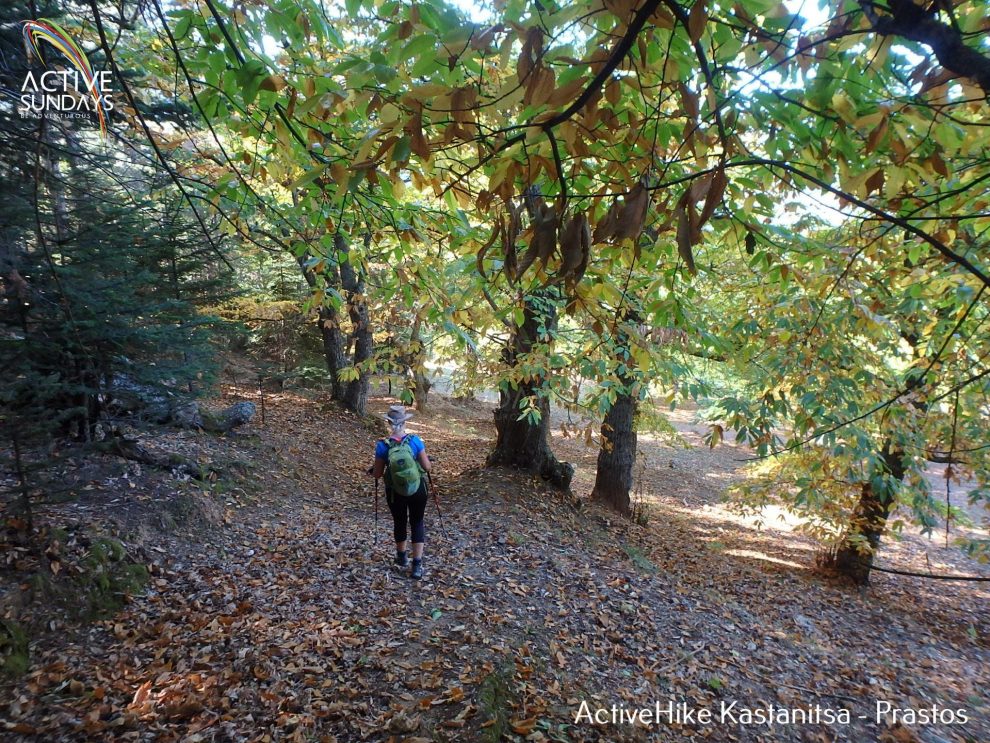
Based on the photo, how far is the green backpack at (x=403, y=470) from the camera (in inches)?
199

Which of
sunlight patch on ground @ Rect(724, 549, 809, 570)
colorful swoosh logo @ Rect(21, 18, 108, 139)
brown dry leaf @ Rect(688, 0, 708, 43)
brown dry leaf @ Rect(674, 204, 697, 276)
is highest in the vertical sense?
colorful swoosh logo @ Rect(21, 18, 108, 139)

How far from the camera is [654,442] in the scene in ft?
68.9

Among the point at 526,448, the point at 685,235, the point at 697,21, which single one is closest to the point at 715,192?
the point at 685,235

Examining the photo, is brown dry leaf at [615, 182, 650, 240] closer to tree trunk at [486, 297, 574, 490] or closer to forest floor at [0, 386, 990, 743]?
forest floor at [0, 386, 990, 743]

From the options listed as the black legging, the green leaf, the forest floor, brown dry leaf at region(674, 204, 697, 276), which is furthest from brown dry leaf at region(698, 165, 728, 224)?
the black legging

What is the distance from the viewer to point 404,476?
5.04m

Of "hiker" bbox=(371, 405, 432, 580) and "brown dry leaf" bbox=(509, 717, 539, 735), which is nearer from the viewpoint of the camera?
"brown dry leaf" bbox=(509, 717, 539, 735)

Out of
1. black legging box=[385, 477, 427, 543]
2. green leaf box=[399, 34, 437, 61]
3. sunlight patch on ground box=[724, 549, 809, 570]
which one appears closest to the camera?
green leaf box=[399, 34, 437, 61]

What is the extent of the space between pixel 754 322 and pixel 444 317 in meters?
2.87

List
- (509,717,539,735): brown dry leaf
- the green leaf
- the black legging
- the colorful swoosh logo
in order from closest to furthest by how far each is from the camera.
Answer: the green leaf
(509,717,539,735): brown dry leaf
the colorful swoosh logo
the black legging

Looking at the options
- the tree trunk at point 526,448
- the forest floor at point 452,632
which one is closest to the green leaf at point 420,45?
the forest floor at point 452,632

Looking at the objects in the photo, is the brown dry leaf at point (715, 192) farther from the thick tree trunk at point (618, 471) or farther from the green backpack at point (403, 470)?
the thick tree trunk at point (618, 471)

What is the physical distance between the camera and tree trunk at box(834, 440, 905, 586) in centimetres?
733

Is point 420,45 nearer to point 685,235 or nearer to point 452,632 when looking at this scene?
point 685,235
